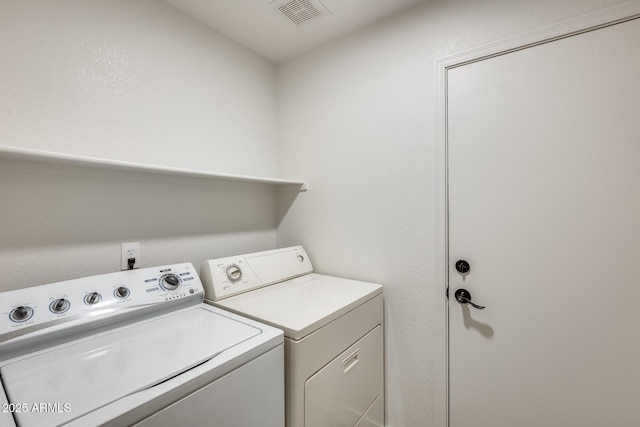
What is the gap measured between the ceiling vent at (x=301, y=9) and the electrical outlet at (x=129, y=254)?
1456 millimetres

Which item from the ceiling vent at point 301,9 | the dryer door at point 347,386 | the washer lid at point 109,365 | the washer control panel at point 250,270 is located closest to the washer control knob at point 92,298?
the washer lid at point 109,365

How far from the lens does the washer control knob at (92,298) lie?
1.04 meters

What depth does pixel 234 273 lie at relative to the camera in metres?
1.47

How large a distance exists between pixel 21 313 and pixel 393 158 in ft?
5.50

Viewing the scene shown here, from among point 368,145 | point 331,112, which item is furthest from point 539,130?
point 331,112

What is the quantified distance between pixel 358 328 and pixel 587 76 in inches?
57.0

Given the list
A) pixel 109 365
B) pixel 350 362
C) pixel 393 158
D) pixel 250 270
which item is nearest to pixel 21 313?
pixel 109 365

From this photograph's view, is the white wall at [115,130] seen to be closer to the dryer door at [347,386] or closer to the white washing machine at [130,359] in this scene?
the white washing machine at [130,359]

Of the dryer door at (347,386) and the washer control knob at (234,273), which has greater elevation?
the washer control knob at (234,273)

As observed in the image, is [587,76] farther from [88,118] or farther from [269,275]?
[88,118]

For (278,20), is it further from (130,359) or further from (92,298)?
(130,359)

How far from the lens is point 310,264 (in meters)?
1.89

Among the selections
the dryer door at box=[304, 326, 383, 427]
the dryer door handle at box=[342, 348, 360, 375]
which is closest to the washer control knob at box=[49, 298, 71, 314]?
the dryer door at box=[304, 326, 383, 427]

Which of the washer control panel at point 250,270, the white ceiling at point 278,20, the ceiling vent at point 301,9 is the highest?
the white ceiling at point 278,20
